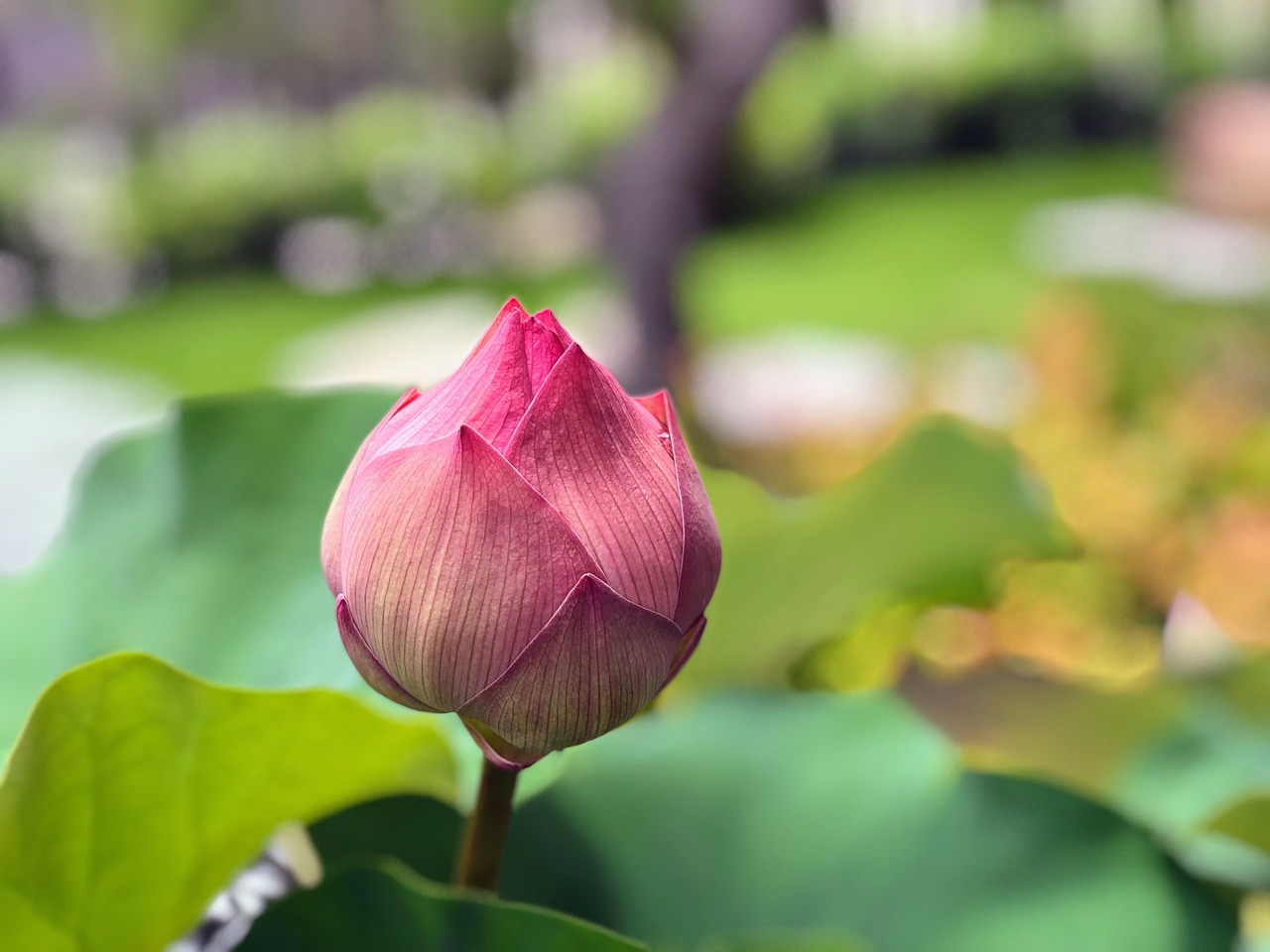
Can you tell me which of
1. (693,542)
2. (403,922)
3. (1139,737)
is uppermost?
(693,542)

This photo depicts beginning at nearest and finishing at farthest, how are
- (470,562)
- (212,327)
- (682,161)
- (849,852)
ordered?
1. (470,562)
2. (849,852)
3. (682,161)
4. (212,327)

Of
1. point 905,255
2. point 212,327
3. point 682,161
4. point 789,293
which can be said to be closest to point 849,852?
point 682,161

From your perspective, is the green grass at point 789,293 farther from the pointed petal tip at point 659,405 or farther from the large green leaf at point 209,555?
the pointed petal tip at point 659,405

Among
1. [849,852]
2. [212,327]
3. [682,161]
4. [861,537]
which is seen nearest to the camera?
[849,852]

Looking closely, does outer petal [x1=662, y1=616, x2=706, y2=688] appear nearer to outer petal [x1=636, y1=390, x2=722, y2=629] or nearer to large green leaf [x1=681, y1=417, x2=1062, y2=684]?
outer petal [x1=636, y1=390, x2=722, y2=629]

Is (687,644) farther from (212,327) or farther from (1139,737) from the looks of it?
(212,327)

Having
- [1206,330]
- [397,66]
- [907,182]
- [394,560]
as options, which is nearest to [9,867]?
[394,560]

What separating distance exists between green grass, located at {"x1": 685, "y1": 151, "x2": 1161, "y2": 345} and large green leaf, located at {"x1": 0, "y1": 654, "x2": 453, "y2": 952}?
255 centimetres

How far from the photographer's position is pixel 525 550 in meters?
0.22

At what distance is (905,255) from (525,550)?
5.94 metres

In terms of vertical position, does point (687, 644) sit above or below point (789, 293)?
above

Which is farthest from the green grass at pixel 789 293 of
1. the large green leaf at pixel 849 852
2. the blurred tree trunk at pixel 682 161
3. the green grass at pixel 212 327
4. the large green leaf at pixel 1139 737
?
the large green leaf at pixel 849 852

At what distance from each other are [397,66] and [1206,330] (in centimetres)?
1003

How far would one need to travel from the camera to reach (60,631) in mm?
409
